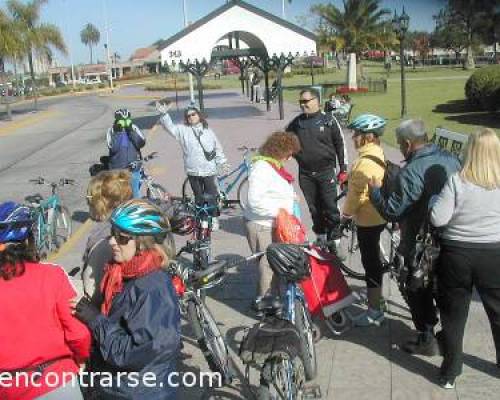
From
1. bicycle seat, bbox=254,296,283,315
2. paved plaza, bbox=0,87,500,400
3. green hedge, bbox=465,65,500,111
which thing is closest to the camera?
bicycle seat, bbox=254,296,283,315

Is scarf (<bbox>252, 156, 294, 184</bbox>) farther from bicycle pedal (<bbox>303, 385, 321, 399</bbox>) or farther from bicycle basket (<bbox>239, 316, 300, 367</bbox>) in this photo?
bicycle basket (<bbox>239, 316, 300, 367</bbox>)

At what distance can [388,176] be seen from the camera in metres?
4.92

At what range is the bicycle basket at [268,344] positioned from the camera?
335 centimetres

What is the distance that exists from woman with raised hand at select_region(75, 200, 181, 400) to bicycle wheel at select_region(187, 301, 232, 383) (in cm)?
122

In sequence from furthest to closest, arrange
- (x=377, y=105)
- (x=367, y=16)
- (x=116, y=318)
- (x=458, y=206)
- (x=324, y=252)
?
(x=367, y=16) < (x=377, y=105) < (x=324, y=252) < (x=458, y=206) < (x=116, y=318)

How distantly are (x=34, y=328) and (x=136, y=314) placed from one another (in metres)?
0.46

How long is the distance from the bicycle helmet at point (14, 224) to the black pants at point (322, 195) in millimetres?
4416

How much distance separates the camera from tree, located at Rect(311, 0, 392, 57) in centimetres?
4650

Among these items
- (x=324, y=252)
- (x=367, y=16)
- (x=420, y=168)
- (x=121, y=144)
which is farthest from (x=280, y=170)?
(x=367, y=16)

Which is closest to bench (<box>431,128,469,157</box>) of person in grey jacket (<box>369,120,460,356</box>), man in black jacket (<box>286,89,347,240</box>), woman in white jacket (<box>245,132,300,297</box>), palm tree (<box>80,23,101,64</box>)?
man in black jacket (<box>286,89,347,240</box>)

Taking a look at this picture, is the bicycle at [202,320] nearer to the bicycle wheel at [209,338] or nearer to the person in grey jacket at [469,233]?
the bicycle wheel at [209,338]

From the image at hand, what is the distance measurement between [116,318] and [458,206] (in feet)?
7.73

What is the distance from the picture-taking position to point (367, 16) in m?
47.1

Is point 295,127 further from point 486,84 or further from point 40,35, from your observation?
point 40,35
